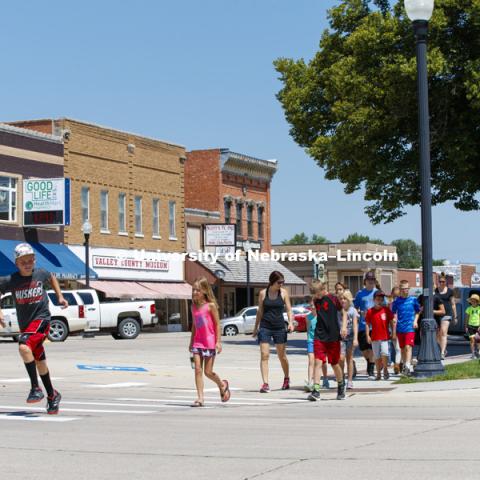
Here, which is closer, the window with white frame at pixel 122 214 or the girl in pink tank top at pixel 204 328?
the girl in pink tank top at pixel 204 328

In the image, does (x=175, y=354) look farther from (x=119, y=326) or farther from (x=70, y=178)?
(x=70, y=178)

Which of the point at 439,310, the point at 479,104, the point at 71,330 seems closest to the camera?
the point at 439,310

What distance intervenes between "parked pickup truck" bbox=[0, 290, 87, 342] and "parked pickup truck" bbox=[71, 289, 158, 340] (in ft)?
0.91

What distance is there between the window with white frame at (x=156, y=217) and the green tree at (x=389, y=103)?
83.6ft

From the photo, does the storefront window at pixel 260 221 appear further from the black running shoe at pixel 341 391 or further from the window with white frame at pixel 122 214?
the black running shoe at pixel 341 391

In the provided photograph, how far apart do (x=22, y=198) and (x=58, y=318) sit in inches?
398

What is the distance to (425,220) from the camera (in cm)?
1823

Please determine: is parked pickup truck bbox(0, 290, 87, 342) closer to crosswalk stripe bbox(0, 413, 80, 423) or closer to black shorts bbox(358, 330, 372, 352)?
black shorts bbox(358, 330, 372, 352)

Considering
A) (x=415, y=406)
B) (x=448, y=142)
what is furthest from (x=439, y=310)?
(x=448, y=142)

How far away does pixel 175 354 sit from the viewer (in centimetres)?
2902

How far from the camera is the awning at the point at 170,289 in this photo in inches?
2235

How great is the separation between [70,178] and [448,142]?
79.2 feet

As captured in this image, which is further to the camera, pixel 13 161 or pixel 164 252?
pixel 164 252

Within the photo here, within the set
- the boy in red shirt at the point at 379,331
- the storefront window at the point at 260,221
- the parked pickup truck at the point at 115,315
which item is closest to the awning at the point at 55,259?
the parked pickup truck at the point at 115,315
